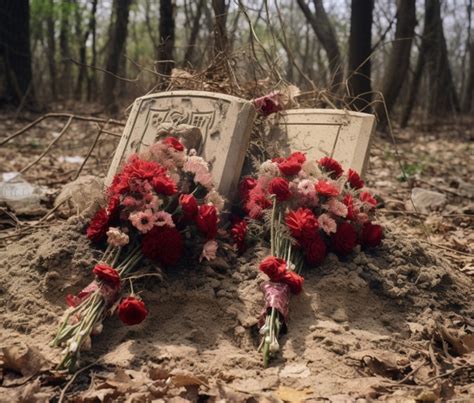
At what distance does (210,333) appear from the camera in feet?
8.87

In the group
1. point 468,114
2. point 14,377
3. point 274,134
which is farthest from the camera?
point 468,114

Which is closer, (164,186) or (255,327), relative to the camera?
(255,327)

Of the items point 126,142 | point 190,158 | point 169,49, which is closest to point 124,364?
point 190,158

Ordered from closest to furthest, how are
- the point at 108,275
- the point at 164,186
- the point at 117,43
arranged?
the point at 108,275
the point at 164,186
the point at 117,43

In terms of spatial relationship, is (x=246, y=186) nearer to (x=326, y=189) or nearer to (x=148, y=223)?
(x=326, y=189)

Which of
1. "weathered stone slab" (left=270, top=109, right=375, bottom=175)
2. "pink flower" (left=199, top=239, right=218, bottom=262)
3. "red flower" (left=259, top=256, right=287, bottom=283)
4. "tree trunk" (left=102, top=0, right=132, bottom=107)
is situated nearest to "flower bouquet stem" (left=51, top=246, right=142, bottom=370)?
"pink flower" (left=199, top=239, right=218, bottom=262)

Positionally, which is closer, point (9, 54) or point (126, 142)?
point (126, 142)

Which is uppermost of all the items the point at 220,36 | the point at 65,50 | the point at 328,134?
the point at 220,36

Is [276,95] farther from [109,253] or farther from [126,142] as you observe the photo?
[109,253]

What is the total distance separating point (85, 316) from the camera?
254 centimetres

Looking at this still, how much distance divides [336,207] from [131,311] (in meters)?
1.28

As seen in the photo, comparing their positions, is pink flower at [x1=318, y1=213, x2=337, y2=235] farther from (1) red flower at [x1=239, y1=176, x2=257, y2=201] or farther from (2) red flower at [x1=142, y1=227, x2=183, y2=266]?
(2) red flower at [x1=142, y1=227, x2=183, y2=266]

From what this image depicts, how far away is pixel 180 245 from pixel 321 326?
806mm

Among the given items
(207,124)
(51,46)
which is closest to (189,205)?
(207,124)
